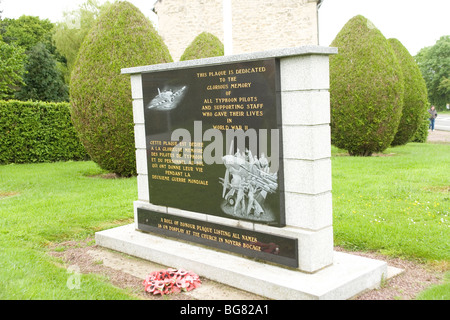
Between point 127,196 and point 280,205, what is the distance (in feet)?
A: 17.5

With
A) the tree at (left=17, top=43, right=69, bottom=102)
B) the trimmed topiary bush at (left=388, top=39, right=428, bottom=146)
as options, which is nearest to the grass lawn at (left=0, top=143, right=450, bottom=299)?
the trimmed topiary bush at (left=388, top=39, right=428, bottom=146)

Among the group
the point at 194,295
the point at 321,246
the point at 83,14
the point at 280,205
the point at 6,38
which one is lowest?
the point at 194,295

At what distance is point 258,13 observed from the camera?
2633 centimetres

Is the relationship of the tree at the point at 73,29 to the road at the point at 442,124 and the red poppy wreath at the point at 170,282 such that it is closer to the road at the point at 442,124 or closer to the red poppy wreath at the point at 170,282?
the road at the point at 442,124

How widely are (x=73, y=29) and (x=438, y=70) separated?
58986 millimetres

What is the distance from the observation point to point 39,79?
1215 inches

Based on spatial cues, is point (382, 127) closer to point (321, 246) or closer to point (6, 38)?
point (321, 246)

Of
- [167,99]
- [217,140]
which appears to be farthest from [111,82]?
[217,140]

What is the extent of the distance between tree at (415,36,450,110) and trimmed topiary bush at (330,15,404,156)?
6072 cm

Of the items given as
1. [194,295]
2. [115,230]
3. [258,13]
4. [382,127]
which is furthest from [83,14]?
[194,295]

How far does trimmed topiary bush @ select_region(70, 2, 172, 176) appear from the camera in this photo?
10922mm

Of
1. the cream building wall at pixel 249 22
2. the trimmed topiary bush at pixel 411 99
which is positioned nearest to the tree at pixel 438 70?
the cream building wall at pixel 249 22

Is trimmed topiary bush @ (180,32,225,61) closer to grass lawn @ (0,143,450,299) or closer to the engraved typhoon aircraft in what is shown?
grass lawn @ (0,143,450,299)

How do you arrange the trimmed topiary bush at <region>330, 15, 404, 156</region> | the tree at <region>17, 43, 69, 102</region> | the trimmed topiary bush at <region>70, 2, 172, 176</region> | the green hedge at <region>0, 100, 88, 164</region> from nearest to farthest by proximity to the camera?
the trimmed topiary bush at <region>70, 2, 172, 176</region> < the trimmed topiary bush at <region>330, 15, 404, 156</region> < the green hedge at <region>0, 100, 88, 164</region> < the tree at <region>17, 43, 69, 102</region>
